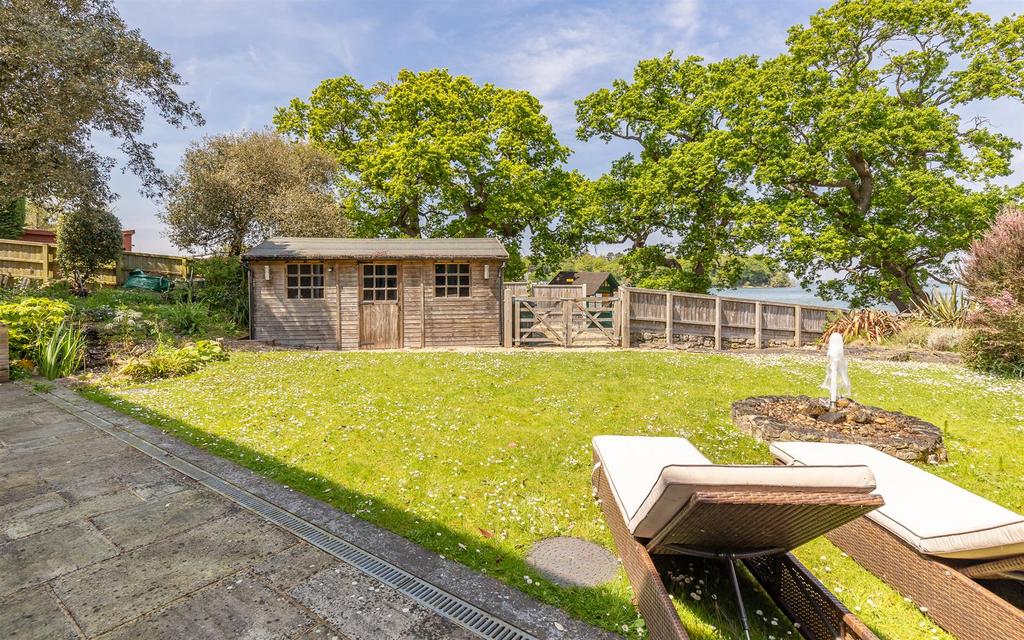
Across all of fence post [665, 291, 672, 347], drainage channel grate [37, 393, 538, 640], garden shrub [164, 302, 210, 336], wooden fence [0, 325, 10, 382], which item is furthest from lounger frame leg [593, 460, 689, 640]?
garden shrub [164, 302, 210, 336]

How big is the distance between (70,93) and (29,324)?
236 inches

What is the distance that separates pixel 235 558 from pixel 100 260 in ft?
58.9

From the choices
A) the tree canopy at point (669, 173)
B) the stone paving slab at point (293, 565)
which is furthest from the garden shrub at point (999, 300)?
the stone paving slab at point (293, 565)

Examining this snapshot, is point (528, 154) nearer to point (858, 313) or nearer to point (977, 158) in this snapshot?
point (858, 313)

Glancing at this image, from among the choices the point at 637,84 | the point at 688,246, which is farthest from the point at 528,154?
the point at 688,246

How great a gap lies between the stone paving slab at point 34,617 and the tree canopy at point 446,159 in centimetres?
1970

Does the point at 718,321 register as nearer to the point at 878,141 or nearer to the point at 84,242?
the point at 878,141

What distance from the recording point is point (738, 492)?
6.24 ft

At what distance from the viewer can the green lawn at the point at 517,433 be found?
274 cm

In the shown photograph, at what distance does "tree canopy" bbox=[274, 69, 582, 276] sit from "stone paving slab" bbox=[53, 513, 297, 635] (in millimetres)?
19211

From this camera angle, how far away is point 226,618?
2199mm

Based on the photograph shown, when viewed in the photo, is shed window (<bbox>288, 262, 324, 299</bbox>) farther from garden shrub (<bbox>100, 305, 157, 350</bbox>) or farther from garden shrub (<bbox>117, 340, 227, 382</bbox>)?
garden shrub (<bbox>117, 340, 227, 382</bbox>)

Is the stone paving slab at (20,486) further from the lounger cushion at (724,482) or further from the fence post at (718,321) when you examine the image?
the fence post at (718,321)

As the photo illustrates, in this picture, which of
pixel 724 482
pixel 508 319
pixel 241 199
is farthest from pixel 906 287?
pixel 241 199
